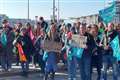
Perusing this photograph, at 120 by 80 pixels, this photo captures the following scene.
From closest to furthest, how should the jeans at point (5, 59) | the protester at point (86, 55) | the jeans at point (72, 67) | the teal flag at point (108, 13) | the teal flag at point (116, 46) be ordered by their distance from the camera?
the protester at point (86, 55) < the teal flag at point (116, 46) < the jeans at point (72, 67) < the jeans at point (5, 59) < the teal flag at point (108, 13)

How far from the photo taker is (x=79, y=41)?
47.8ft

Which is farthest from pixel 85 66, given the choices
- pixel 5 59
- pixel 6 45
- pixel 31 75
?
pixel 5 59

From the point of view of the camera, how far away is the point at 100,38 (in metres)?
15.2

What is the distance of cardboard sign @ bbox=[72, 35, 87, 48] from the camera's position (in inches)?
564

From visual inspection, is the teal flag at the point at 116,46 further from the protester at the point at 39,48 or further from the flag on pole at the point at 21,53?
the flag on pole at the point at 21,53

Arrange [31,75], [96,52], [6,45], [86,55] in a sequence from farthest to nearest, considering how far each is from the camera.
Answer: [6,45] < [31,75] < [96,52] < [86,55]

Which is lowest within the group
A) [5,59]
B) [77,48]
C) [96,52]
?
[5,59]

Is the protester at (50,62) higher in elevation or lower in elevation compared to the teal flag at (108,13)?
lower

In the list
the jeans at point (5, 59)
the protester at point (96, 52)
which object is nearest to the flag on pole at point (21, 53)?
the jeans at point (5, 59)

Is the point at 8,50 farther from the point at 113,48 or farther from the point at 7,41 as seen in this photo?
the point at 113,48

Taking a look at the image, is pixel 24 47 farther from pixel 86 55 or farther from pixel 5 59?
pixel 86 55

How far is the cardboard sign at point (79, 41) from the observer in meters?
14.3

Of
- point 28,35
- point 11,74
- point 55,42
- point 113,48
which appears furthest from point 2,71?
point 113,48

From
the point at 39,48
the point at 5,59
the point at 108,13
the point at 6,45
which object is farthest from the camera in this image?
the point at 108,13
